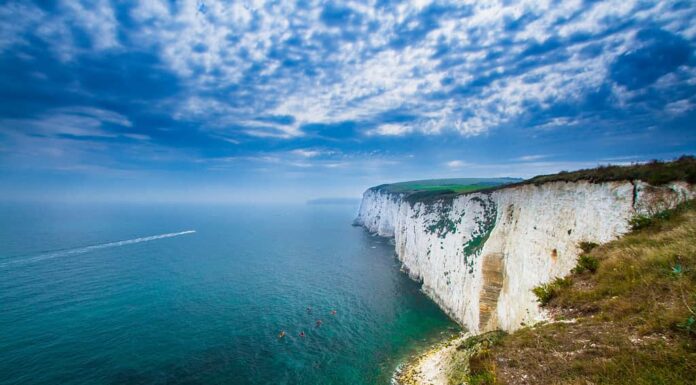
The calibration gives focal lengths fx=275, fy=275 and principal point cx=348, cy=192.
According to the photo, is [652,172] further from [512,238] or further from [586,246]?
[512,238]

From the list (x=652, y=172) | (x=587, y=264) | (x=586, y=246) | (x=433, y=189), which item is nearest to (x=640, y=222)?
(x=652, y=172)

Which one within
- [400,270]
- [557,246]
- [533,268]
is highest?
→ [557,246]

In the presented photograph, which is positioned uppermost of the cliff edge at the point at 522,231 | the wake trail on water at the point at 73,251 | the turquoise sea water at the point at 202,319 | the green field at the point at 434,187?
the green field at the point at 434,187

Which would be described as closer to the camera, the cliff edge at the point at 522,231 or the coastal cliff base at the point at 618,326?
the coastal cliff base at the point at 618,326

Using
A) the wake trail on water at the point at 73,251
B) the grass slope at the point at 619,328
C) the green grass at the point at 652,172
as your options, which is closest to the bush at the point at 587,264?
the grass slope at the point at 619,328

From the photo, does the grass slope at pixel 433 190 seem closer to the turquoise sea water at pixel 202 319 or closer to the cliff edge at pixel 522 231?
the cliff edge at pixel 522 231

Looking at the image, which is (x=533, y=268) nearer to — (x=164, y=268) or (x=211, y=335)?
(x=211, y=335)

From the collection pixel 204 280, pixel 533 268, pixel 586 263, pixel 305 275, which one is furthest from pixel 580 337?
pixel 204 280
